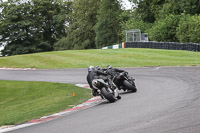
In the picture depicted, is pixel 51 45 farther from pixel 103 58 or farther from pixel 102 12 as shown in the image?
pixel 103 58

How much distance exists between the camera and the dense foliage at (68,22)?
62594 millimetres

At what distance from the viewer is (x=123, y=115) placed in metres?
7.69

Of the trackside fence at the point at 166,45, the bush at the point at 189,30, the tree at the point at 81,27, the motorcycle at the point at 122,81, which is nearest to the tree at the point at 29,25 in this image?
the tree at the point at 81,27

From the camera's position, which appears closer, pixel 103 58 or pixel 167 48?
pixel 103 58

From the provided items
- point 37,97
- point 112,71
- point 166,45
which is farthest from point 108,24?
point 112,71

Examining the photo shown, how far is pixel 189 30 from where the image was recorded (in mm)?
43562

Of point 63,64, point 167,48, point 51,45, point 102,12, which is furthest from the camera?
point 51,45

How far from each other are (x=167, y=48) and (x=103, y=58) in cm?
806

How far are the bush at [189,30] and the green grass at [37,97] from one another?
2758 centimetres

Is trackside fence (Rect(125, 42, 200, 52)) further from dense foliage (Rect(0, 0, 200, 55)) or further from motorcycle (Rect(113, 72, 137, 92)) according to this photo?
motorcycle (Rect(113, 72, 137, 92))

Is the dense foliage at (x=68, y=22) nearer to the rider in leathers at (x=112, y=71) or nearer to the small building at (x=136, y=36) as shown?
the small building at (x=136, y=36)

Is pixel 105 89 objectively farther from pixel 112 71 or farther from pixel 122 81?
pixel 112 71

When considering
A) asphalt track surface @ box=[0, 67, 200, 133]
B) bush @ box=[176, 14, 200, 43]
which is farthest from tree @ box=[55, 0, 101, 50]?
asphalt track surface @ box=[0, 67, 200, 133]

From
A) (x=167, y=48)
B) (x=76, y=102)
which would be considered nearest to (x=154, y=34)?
(x=167, y=48)
